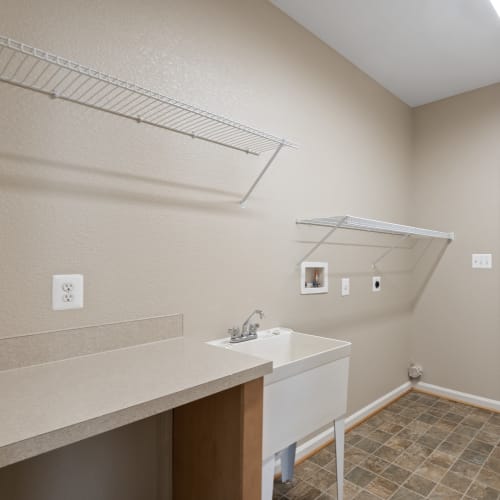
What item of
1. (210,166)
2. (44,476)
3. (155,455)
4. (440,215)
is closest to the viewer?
(44,476)

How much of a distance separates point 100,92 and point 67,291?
72 centimetres

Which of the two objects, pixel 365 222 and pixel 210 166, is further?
pixel 365 222

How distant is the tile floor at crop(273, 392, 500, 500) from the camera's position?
1.89 m

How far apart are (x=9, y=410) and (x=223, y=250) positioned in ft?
3.55

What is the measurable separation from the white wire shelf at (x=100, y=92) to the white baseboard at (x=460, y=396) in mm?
2599

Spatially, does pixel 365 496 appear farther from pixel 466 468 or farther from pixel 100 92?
pixel 100 92

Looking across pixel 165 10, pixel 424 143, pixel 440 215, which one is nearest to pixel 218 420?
pixel 165 10

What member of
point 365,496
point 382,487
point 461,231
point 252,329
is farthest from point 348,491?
point 461,231

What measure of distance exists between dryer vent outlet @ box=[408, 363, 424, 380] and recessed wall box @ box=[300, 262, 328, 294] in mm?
1525

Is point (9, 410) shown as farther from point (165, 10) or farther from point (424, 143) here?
point (424, 143)

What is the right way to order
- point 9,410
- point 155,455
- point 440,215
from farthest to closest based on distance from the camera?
1. point 440,215
2. point 155,455
3. point 9,410

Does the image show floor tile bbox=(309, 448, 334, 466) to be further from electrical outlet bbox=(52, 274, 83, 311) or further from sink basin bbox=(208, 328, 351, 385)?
electrical outlet bbox=(52, 274, 83, 311)

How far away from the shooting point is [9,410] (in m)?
0.84

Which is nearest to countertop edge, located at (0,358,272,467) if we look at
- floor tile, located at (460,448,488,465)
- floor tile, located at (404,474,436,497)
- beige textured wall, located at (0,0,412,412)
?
beige textured wall, located at (0,0,412,412)
